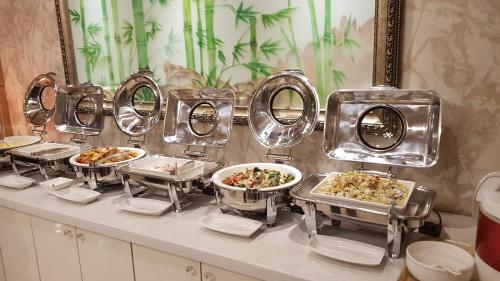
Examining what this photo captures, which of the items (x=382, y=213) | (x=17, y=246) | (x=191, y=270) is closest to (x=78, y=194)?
(x=17, y=246)

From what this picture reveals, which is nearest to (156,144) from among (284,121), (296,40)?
(284,121)

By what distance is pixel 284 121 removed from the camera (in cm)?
160

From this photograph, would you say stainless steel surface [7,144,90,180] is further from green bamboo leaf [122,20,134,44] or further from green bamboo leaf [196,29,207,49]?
green bamboo leaf [196,29,207,49]

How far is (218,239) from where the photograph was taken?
125 centimetres

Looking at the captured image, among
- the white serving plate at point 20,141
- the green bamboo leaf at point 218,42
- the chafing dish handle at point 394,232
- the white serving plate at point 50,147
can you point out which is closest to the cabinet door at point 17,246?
the white serving plate at point 50,147

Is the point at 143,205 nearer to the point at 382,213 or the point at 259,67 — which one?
the point at 259,67

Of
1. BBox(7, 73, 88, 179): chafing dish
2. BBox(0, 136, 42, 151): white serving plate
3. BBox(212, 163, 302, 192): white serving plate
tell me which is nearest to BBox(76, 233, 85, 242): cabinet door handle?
BBox(7, 73, 88, 179): chafing dish

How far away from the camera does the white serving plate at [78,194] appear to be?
1.59 m

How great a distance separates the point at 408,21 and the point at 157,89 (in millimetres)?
1138

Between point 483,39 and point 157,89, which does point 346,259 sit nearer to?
point 483,39

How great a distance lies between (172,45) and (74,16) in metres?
0.73

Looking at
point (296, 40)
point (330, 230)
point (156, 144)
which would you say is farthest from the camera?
point (156, 144)

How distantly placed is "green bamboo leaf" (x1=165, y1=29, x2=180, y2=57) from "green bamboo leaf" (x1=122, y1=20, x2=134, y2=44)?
0.24 m

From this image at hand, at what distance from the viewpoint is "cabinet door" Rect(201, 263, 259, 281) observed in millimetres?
1136
